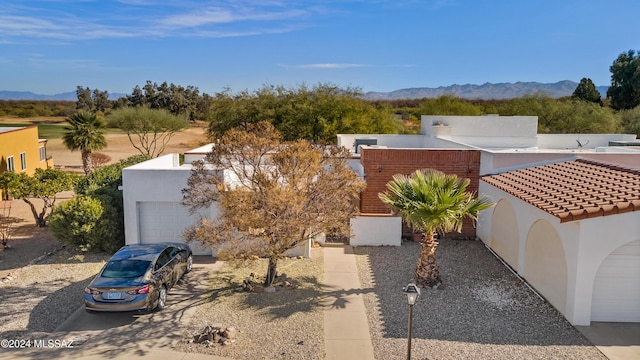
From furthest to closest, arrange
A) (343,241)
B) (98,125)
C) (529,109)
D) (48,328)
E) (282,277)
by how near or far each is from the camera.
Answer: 1. (529,109)
2. (98,125)
3. (343,241)
4. (282,277)
5. (48,328)

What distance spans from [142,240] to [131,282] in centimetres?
547

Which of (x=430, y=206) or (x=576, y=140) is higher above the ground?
(x=576, y=140)

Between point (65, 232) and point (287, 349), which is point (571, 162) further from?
point (65, 232)

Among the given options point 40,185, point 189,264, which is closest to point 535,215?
point 189,264

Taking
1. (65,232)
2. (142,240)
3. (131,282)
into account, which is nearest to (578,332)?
(131,282)

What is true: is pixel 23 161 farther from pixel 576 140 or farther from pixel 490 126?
pixel 576 140

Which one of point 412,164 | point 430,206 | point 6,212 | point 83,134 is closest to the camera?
point 430,206

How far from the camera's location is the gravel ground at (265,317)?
973cm

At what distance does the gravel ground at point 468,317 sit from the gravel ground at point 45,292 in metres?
7.67

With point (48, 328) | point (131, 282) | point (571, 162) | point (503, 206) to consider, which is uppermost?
point (571, 162)

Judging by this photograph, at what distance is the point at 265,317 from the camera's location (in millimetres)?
11273

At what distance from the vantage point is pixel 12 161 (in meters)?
26.7

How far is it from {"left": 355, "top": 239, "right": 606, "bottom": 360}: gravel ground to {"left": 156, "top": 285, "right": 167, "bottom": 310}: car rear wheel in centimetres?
510

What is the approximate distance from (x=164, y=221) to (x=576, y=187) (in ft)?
41.3
